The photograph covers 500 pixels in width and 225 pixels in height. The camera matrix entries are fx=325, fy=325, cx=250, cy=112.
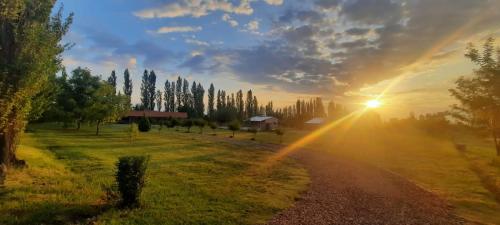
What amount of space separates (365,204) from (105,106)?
130 feet

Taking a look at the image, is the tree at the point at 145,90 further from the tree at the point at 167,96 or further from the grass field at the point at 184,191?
the grass field at the point at 184,191

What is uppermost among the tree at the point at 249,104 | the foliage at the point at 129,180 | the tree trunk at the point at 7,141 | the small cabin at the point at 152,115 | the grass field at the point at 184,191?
the tree at the point at 249,104

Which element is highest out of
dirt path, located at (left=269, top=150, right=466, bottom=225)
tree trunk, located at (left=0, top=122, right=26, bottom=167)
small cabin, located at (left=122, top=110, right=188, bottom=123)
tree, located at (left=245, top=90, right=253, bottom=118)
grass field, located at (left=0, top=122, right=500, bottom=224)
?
tree, located at (left=245, top=90, right=253, bottom=118)

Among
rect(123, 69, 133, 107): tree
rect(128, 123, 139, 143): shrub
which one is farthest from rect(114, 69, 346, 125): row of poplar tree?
rect(128, 123, 139, 143): shrub

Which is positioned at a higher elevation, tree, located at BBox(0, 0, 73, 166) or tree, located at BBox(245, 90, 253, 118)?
tree, located at BBox(245, 90, 253, 118)

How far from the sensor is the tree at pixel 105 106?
42375 mm

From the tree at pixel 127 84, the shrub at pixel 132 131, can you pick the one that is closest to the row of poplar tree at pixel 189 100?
the tree at pixel 127 84

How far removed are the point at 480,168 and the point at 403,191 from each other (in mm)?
13266

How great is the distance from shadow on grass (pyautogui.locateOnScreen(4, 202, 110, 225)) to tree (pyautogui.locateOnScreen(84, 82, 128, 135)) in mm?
34779

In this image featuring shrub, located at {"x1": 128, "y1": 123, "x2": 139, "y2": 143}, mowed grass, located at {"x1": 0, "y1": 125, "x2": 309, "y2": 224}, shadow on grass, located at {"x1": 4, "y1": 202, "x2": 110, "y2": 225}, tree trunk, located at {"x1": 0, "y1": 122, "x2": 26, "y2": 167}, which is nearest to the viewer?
shadow on grass, located at {"x1": 4, "y1": 202, "x2": 110, "y2": 225}

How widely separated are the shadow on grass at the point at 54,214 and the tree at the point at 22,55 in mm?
3063

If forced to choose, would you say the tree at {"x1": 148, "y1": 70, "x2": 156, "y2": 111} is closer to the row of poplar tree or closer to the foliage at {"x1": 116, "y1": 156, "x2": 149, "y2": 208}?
the row of poplar tree

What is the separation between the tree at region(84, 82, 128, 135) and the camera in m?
42.4

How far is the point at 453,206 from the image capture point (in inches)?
473
